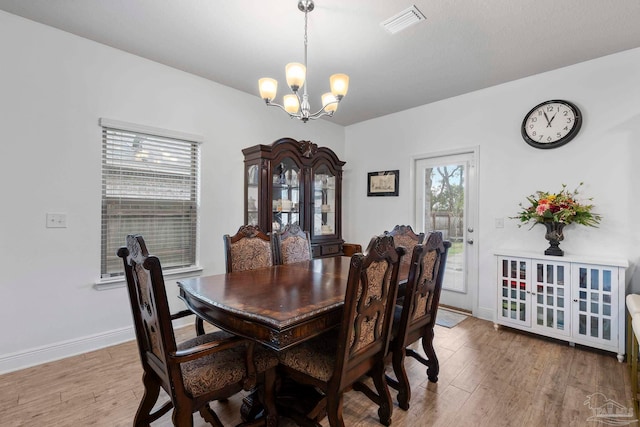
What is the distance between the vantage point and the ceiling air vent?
2.17 meters

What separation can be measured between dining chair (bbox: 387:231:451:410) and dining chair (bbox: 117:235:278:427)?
778 mm

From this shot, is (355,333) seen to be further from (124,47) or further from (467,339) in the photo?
(124,47)

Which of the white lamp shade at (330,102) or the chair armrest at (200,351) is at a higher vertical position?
the white lamp shade at (330,102)

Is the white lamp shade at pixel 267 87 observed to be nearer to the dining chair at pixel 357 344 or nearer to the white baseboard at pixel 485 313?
the dining chair at pixel 357 344

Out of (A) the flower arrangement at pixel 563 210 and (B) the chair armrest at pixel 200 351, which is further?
(A) the flower arrangement at pixel 563 210

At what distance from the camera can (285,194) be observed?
12.5 ft

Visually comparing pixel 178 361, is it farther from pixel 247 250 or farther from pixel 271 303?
pixel 247 250

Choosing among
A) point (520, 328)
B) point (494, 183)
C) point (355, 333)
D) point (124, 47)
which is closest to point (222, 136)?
point (124, 47)

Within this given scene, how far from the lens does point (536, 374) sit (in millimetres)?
2297

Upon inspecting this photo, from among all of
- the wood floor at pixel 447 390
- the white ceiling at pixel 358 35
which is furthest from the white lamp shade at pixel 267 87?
the wood floor at pixel 447 390

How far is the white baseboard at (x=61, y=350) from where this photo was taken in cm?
230

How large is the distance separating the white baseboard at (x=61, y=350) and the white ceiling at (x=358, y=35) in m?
2.56

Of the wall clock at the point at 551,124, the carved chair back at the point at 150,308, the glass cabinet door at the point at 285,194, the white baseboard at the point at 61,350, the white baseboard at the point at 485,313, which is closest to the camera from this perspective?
the carved chair back at the point at 150,308

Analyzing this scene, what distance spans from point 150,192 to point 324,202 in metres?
2.15
